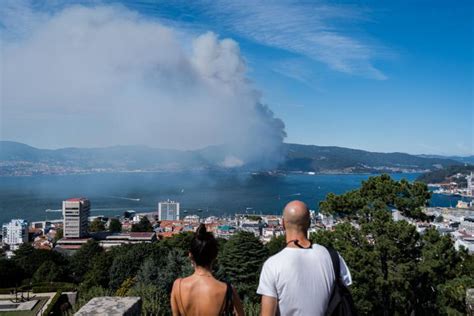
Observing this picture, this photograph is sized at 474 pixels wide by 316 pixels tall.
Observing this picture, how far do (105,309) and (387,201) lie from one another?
555 cm

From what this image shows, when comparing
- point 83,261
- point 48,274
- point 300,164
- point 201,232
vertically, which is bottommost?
point 83,261

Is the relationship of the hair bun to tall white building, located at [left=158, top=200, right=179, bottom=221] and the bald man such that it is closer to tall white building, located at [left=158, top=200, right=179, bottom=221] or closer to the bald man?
the bald man

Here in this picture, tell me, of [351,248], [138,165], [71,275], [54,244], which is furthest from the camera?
[138,165]

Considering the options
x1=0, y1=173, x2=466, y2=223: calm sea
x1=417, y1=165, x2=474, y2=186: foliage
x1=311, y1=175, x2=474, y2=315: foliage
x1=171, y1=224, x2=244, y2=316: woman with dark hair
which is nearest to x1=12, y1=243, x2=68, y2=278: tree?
x1=311, y1=175, x2=474, y2=315: foliage

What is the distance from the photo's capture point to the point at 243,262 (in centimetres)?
1423

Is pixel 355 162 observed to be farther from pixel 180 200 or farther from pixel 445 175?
pixel 180 200

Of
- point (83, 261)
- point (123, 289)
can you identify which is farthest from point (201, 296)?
point (83, 261)

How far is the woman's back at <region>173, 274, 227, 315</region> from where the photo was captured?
177cm

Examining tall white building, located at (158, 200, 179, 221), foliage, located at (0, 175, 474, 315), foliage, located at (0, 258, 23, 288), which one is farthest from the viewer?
tall white building, located at (158, 200, 179, 221)

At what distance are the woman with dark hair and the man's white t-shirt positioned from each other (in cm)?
17

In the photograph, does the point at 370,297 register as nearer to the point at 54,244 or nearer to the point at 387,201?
the point at 387,201

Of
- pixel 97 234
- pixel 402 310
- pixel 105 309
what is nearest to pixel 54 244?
pixel 97 234

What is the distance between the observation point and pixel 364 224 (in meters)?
6.70

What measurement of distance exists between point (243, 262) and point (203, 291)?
503 inches
